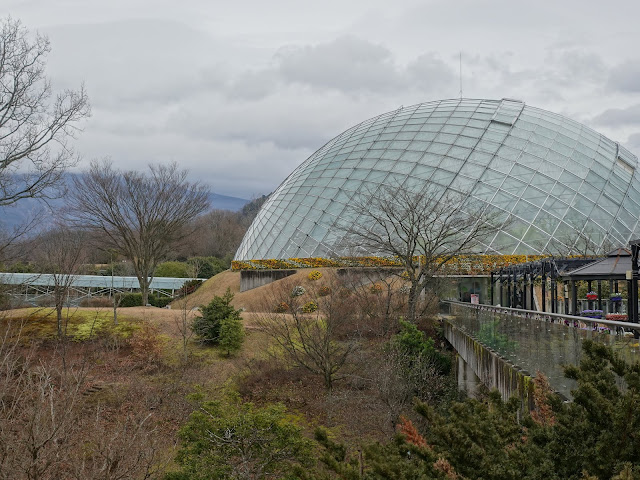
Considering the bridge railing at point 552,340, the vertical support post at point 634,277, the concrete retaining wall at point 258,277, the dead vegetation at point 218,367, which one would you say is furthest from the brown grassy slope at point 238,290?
the vertical support post at point 634,277

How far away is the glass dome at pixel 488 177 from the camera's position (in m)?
35.8

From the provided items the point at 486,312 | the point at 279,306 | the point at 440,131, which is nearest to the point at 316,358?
the point at 279,306

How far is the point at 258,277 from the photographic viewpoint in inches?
1591

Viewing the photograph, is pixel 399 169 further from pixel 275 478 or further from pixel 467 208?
pixel 275 478

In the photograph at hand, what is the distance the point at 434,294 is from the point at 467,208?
23.9 feet

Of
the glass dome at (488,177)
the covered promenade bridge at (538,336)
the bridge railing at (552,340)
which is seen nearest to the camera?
the bridge railing at (552,340)

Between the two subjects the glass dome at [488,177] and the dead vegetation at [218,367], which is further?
the glass dome at [488,177]

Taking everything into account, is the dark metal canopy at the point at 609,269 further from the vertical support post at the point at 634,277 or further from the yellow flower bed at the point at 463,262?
the yellow flower bed at the point at 463,262

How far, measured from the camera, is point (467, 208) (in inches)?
1375

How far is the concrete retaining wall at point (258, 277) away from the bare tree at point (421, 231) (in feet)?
18.4

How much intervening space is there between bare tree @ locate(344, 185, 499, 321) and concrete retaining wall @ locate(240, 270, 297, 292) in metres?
5.61

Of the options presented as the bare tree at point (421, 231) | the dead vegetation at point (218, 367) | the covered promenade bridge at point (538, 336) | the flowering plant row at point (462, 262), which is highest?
the bare tree at point (421, 231)

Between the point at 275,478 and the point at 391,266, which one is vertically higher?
the point at 391,266

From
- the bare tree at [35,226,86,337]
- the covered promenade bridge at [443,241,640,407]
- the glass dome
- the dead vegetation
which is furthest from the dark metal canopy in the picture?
the bare tree at [35,226,86,337]
